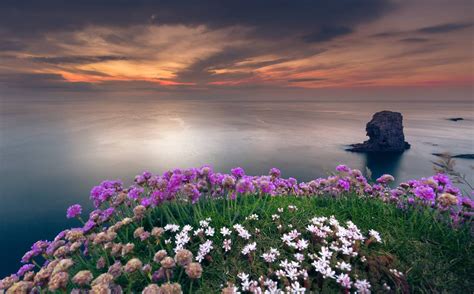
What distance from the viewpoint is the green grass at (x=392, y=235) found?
12.0ft

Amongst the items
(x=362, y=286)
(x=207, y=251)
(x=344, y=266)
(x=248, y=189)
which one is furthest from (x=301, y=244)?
(x=248, y=189)

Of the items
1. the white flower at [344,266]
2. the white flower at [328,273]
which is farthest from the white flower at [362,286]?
the white flower at [328,273]

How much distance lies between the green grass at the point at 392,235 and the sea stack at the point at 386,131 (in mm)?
87179

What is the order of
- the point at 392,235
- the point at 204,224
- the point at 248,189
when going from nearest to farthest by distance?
the point at 204,224, the point at 392,235, the point at 248,189

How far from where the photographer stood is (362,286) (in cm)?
331

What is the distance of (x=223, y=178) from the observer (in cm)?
532

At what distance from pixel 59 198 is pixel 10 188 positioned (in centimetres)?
1520

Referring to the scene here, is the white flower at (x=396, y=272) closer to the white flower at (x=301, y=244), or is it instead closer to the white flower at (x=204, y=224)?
the white flower at (x=301, y=244)

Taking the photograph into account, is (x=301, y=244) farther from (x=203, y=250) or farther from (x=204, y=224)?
(x=204, y=224)

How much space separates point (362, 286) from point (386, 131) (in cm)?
9294

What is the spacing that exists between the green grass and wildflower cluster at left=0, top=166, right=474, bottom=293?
14 cm

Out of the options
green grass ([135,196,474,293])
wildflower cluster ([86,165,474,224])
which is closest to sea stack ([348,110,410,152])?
wildflower cluster ([86,165,474,224])

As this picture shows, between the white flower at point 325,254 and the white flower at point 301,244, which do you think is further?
the white flower at point 301,244

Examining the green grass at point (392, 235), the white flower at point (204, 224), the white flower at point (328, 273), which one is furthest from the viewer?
the white flower at point (204, 224)
